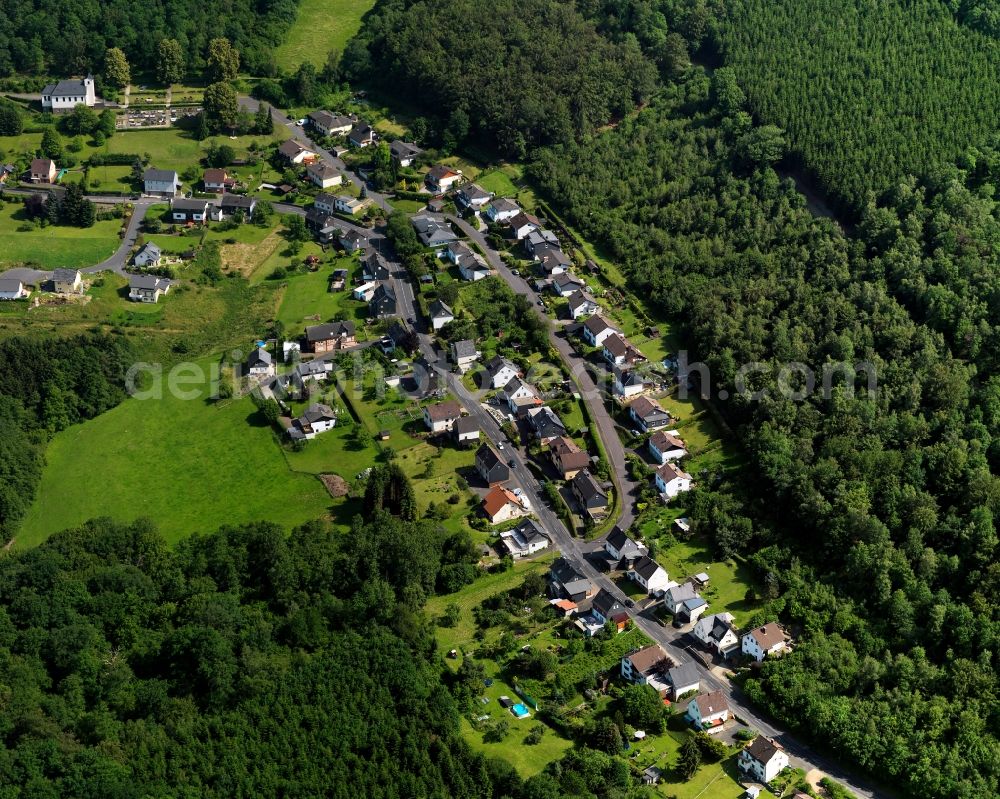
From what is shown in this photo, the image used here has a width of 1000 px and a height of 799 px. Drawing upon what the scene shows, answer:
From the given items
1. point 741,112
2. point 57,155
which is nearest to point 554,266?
point 741,112

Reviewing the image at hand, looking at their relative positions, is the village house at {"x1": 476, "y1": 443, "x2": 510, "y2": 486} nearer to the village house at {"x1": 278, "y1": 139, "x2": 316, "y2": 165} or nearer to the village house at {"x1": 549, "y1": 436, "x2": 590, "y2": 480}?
the village house at {"x1": 549, "y1": 436, "x2": 590, "y2": 480}

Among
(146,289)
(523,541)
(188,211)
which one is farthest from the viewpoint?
(188,211)

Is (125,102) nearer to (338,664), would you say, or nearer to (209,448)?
(209,448)

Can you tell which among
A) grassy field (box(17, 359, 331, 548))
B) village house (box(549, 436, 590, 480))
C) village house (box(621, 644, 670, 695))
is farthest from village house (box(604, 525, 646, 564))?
grassy field (box(17, 359, 331, 548))

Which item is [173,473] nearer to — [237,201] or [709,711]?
[237,201]

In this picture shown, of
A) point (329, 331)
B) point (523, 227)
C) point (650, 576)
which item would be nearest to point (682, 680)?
point (650, 576)

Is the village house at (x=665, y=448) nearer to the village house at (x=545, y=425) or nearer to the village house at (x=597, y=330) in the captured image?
the village house at (x=545, y=425)
